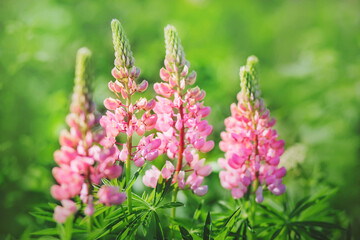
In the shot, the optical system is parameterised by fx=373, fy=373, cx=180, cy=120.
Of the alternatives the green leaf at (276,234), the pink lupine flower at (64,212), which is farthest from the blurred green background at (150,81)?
the pink lupine flower at (64,212)

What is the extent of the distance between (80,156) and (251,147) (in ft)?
1.45

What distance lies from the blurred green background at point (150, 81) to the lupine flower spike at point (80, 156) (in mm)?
678

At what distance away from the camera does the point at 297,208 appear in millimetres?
1125

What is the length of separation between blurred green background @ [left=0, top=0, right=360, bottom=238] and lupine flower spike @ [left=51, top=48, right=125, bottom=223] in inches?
26.7

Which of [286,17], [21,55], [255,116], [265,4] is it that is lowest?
[255,116]

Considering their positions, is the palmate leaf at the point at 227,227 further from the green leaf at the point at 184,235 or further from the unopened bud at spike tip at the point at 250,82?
the unopened bud at spike tip at the point at 250,82

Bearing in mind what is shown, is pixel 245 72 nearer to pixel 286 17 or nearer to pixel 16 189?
pixel 16 189

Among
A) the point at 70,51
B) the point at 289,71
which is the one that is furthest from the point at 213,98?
the point at 70,51

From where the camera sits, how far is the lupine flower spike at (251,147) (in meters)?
0.94

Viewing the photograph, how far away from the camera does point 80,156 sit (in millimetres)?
736

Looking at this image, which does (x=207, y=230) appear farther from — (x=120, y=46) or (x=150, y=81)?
(x=150, y=81)

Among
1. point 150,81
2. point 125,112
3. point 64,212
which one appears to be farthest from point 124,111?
point 150,81

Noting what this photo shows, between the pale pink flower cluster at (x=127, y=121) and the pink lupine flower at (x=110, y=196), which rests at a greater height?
the pale pink flower cluster at (x=127, y=121)

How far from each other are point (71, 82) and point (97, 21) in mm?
755
